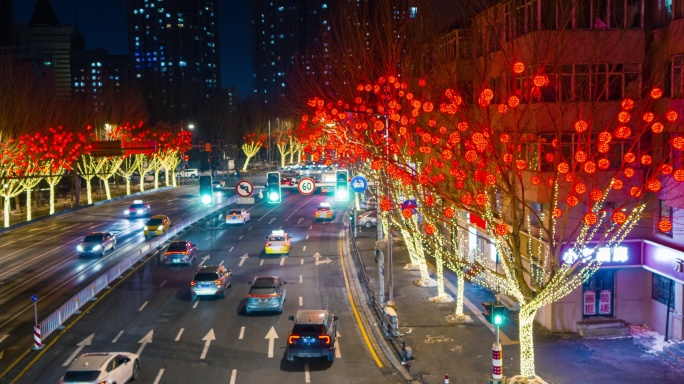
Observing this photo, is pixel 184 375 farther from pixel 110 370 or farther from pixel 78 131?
pixel 78 131

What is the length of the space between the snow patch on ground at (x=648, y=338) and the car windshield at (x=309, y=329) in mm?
11330

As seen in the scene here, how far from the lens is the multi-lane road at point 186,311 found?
901 inches

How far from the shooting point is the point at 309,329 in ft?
75.9

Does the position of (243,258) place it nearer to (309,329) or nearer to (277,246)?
(277,246)

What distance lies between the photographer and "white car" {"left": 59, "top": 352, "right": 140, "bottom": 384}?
1980 cm

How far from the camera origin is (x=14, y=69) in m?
62.1

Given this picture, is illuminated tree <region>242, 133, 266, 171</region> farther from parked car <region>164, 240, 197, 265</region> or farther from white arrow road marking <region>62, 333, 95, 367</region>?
white arrow road marking <region>62, 333, 95, 367</region>

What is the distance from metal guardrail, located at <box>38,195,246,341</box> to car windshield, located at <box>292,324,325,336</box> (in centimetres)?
992

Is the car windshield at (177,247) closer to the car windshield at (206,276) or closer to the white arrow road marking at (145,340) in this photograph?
the car windshield at (206,276)

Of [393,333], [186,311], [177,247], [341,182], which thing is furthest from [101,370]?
[177,247]

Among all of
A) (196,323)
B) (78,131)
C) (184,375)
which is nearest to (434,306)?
(196,323)

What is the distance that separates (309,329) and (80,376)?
7.24 m

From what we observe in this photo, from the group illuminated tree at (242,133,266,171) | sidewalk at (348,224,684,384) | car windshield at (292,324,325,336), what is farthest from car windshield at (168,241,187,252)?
illuminated tree at (242,133,266,171)

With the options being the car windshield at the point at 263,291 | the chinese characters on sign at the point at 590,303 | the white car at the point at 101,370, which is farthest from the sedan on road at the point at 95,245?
the chinese characters on sign at the point at 590,303
